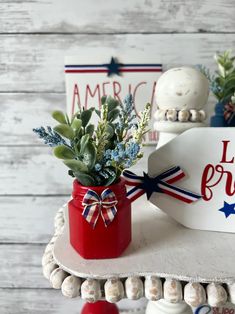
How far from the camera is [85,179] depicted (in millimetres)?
466

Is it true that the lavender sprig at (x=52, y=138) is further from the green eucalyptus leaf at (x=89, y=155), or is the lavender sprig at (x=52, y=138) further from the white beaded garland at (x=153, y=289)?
the white beaded garland at (x=153, y=289)

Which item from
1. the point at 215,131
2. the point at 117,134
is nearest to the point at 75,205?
the point at 117,134

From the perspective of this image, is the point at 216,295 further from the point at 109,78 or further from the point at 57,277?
the point at 109,78

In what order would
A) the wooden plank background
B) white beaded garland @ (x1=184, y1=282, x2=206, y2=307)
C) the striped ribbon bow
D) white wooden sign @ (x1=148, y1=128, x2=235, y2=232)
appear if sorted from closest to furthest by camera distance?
white beaded garland @ (x1=184, y1=282, x2=206, y2=307) → white wooden sign @ (x1=148, y1=128, x2=235, y2=232) → the striped ribbon bow → the wooden plank background

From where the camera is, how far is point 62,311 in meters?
1.00

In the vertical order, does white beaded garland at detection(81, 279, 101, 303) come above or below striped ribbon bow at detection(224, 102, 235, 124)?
below

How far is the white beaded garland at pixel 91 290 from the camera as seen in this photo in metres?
0.44

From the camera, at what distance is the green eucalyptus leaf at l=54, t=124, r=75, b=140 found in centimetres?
46

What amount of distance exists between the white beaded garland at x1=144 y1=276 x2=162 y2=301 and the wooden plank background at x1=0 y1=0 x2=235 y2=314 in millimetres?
487

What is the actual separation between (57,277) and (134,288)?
0.11m

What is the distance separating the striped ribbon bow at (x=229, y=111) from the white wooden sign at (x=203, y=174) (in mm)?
143

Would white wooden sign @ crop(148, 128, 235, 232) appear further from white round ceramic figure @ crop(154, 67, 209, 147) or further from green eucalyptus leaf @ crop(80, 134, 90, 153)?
green eucalyptus leaf @ crop(80, 134, 90, 153)

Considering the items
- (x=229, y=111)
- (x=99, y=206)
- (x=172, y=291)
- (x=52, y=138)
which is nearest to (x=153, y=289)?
(x=172, y=291)

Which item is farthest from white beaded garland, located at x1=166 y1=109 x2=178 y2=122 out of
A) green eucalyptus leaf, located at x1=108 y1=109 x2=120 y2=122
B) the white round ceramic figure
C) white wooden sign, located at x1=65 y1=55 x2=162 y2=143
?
white wooden sign, located at x1=65 y1=55 x2=162 y2=143
